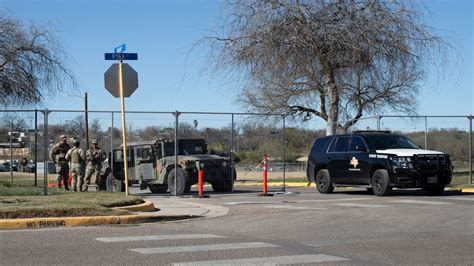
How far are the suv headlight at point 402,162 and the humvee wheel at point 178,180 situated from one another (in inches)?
231

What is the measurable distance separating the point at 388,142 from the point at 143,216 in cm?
899

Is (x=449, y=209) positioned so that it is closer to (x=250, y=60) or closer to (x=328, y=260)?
(x=328, y=260)

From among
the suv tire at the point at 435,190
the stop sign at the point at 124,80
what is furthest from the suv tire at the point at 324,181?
the stop sign at the point at 124,80

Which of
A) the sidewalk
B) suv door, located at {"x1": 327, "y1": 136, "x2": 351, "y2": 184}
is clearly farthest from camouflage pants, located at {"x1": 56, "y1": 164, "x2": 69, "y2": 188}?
suv door, located at {"x1": 327, "y1": 136, "x2": 351, "y2": 184}

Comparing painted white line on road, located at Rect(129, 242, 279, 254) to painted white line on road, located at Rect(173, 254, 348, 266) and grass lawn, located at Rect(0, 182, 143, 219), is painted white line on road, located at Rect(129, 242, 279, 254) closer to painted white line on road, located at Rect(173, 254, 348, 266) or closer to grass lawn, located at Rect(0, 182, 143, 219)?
painted white line on road, located at Rect(173, 254, 348, 266)

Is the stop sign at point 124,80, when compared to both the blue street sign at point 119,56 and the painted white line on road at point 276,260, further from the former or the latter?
the painted white line on road at point 276,260

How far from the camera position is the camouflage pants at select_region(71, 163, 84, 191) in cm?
1906

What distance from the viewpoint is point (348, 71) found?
85.4 feet

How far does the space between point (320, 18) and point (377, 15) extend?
2.04 metres

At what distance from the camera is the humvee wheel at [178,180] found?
62.0 feet

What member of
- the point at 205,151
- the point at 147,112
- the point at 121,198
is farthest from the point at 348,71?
the point at 121,198

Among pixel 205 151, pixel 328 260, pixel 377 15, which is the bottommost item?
pixel 328 260

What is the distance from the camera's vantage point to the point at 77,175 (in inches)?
754

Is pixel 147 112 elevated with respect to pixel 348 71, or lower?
lower
